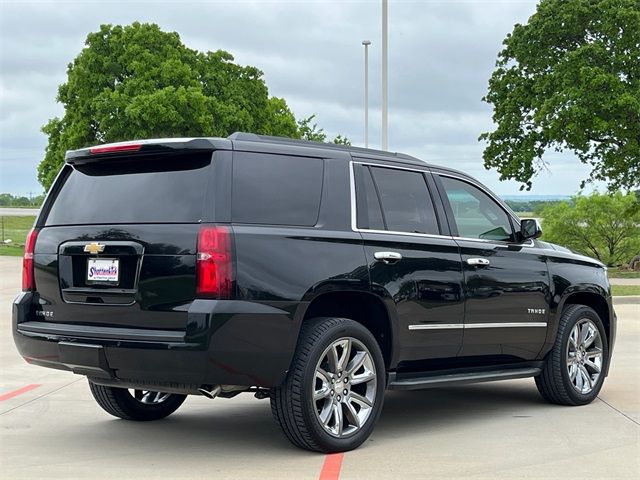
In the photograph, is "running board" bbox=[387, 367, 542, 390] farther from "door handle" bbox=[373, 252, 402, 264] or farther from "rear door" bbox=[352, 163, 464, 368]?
"door handle" bbox=[373, 252, 402, 264]

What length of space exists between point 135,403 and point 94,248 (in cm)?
182

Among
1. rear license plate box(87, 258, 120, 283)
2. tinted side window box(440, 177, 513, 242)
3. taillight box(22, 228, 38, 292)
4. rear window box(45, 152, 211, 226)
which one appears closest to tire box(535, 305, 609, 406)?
tinted side window box(440, 177, 513, 242)

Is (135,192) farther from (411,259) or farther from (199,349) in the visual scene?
(411,259)

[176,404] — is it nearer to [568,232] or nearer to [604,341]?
[604,341]

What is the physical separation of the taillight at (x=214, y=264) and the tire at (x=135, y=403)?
6.80 feet

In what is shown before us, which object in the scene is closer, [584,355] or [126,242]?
[126,242]

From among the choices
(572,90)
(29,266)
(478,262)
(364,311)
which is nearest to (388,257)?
(364,311)

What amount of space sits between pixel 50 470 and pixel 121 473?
453 mm

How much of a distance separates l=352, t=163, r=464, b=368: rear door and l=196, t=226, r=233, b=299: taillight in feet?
3.74

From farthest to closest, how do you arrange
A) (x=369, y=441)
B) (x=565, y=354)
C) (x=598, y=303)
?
1. (x=598, y=303)
2. (x=565, y=354)
3. (x=369, y=441)

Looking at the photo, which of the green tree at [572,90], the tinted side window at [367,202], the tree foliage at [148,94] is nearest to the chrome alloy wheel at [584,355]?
the tinted side window at [367,202]

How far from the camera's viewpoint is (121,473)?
18.8 feet

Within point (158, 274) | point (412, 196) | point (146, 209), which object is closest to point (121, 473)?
point (158, 274)

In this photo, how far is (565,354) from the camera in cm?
806
